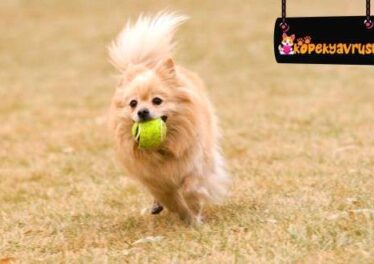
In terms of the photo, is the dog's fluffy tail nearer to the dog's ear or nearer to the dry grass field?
the dog's ear

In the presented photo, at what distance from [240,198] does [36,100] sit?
537 cm

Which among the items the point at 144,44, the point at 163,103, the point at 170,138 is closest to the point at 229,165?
the point at 144,44

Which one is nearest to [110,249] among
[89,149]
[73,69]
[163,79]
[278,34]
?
[163,79]

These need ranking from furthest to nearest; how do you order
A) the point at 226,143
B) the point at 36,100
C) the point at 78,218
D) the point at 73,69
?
the point at 73,69 → the point at 36,100 → the point at 226,143 → the point at 78,218

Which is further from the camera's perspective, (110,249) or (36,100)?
(36,100)

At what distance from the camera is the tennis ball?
427 cm

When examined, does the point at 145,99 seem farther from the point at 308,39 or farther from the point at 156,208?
the point at 308,39

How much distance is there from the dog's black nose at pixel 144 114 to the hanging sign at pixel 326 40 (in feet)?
2.67

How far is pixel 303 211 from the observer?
14.4 ft

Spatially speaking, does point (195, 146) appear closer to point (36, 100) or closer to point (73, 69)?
point (36, 100)

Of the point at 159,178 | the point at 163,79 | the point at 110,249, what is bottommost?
the point at 110,249

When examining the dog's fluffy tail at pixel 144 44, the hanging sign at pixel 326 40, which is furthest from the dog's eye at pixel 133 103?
the hanging sign at pixel 326 40

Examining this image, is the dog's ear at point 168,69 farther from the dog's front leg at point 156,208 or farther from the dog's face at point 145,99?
the dog's front leg at point 156,208

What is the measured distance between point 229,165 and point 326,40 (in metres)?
2.51
